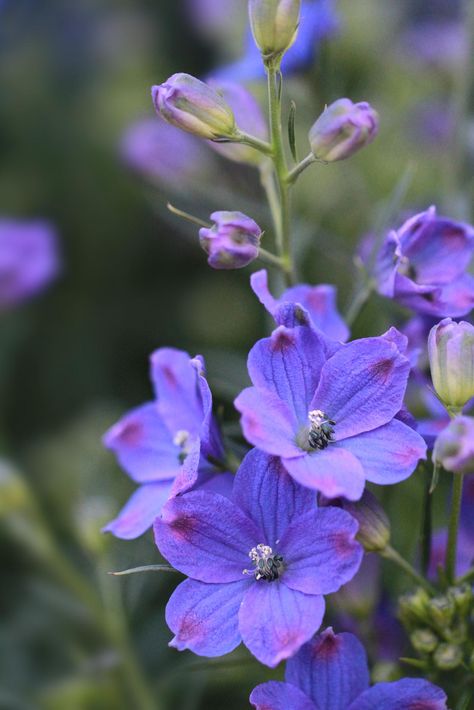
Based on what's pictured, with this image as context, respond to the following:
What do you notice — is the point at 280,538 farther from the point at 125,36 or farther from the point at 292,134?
the point at 125,36

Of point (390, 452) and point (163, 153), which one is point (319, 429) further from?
point (163, 153)

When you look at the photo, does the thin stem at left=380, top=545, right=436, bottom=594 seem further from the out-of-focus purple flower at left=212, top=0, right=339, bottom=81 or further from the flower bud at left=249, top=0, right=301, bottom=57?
the out-of-focus purple flower at left=212, top=0, right=339, bottom=81

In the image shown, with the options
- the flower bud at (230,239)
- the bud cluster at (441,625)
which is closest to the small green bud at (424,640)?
the bud cluster at (441,625)

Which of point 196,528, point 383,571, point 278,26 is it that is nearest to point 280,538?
point 196,528

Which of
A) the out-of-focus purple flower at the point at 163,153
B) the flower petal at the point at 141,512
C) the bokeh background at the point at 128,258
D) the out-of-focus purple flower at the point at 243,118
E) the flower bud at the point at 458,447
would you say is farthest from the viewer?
the out-of-focus purple flower at the point at 163,153

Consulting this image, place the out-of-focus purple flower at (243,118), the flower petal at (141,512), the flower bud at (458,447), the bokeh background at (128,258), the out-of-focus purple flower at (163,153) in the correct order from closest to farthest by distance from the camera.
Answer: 1. the flower bud at (458,447)
2. the flower petal at (141,512)
3. the out-of-focus purple flower at (243,118)
4. the bokeh background at (128,258)
5. the out-of-focus purple flower at (163,153)

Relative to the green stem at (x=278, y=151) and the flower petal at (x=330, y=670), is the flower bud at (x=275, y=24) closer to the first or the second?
the green stem at (x=278, y=151)

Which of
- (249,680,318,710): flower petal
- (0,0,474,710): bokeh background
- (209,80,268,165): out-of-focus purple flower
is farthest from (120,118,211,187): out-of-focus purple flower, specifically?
(249,680,318,710): flower petal

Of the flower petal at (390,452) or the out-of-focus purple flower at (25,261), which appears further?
the out-of-focus purple flower at (25,261)
